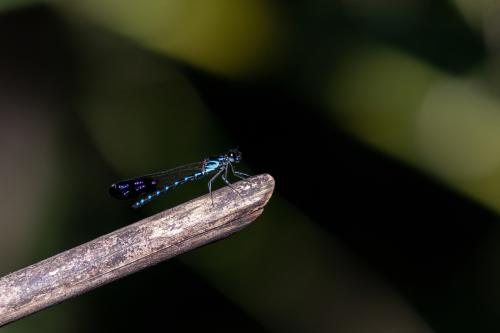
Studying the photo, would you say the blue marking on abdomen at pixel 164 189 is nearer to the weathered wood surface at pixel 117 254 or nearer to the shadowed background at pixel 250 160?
the shadowed background at pixel 250 160

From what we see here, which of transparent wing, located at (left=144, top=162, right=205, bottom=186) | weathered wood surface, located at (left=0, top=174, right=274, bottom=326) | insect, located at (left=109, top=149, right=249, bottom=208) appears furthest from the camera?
transparent wing, located at (left=144, top=162, right=205, bottom=186)

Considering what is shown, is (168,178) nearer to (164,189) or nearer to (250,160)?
(164,189)

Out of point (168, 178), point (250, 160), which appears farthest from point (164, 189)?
point (250, 160)

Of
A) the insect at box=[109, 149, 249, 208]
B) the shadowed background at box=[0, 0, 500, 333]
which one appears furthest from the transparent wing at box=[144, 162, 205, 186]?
the shadowed background at box=[0, 0, 500, 333]

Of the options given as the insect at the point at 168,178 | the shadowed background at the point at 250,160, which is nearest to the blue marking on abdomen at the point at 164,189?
the insect at the point at 168,178

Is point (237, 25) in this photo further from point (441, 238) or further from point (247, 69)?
point (441, 238)

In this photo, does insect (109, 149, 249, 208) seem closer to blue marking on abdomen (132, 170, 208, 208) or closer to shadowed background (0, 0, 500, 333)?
blue marking on abdomen (132, 170, 208, 208)
